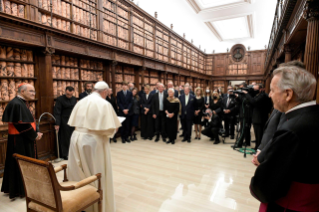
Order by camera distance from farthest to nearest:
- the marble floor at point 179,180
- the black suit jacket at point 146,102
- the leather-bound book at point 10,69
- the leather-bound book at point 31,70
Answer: the black suit jacket at point 146,102 < the leather-bound book at point 31,70 < the leather-bound book at point 10,69 < the marble floor at point 179,180

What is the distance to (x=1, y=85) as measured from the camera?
10.7 feet

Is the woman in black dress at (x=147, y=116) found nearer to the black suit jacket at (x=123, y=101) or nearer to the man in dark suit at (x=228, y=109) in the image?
the black suit jacket at (x=123, y=101)

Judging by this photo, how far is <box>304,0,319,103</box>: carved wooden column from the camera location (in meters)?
2.12

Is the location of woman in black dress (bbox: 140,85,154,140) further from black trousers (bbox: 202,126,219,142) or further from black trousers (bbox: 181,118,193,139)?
black trousers (bbox: 202,126,219,142)

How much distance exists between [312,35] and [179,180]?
8.48 feet

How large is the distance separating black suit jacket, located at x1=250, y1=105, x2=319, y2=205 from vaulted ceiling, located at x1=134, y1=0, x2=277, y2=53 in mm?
7094

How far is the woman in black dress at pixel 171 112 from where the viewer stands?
4.96 meters

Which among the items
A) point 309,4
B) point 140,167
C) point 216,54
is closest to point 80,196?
point 140,167

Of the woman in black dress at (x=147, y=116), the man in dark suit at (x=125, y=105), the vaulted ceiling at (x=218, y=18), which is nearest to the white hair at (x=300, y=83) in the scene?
the man in dark suit at (x=125, y=105)

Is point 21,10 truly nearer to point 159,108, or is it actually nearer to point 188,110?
point 159,108

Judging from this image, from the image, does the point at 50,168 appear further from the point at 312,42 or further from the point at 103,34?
the point at 103,34

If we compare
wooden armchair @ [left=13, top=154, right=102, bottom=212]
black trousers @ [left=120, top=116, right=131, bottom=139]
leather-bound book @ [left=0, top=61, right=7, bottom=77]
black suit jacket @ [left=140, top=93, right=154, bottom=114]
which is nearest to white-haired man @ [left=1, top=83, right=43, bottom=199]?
wooden armchair @ [left=13, top=154, right=102, bottom=212]

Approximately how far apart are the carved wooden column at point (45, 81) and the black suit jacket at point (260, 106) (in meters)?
4.08

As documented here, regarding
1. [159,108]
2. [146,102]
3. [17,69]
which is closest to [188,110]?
[159,108]
